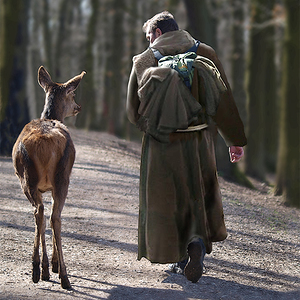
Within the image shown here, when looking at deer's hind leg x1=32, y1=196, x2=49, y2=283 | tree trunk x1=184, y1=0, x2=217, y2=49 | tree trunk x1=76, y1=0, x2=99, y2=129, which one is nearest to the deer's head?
deer's hind leg x1=32, y1=196, x2=49, y2=283

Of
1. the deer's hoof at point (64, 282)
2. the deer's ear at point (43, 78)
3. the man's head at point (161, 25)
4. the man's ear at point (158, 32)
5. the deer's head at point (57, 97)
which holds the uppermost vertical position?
the man's head at point (161, 25)

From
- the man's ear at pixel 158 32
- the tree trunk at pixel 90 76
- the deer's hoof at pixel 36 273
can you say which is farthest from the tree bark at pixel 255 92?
A: the deer's hoof at pixel 36 273

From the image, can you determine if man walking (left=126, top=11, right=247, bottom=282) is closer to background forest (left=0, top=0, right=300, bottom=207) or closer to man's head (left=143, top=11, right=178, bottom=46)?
man's head (left=143, top=11, right=178, bottom=46)

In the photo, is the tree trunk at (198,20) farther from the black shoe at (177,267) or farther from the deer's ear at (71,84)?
the black shoe at (177,267)

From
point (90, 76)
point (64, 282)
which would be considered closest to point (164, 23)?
point (64, 282)

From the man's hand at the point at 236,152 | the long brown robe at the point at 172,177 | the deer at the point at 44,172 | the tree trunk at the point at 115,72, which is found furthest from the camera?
the tree trunk at the point at 115,72

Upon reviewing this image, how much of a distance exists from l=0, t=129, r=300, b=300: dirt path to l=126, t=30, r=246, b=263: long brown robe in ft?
1.75

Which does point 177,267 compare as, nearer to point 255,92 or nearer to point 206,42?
point 206,42

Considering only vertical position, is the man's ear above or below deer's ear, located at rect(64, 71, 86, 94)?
above

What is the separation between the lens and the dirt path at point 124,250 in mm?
5094

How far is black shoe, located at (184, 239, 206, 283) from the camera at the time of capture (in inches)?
186

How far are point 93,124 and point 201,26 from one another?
10.8 m

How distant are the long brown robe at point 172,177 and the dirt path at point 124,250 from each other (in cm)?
53

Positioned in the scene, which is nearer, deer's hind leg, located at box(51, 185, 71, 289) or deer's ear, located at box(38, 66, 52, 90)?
deer's hind leg, located at box(51, 185, 71, 289)
